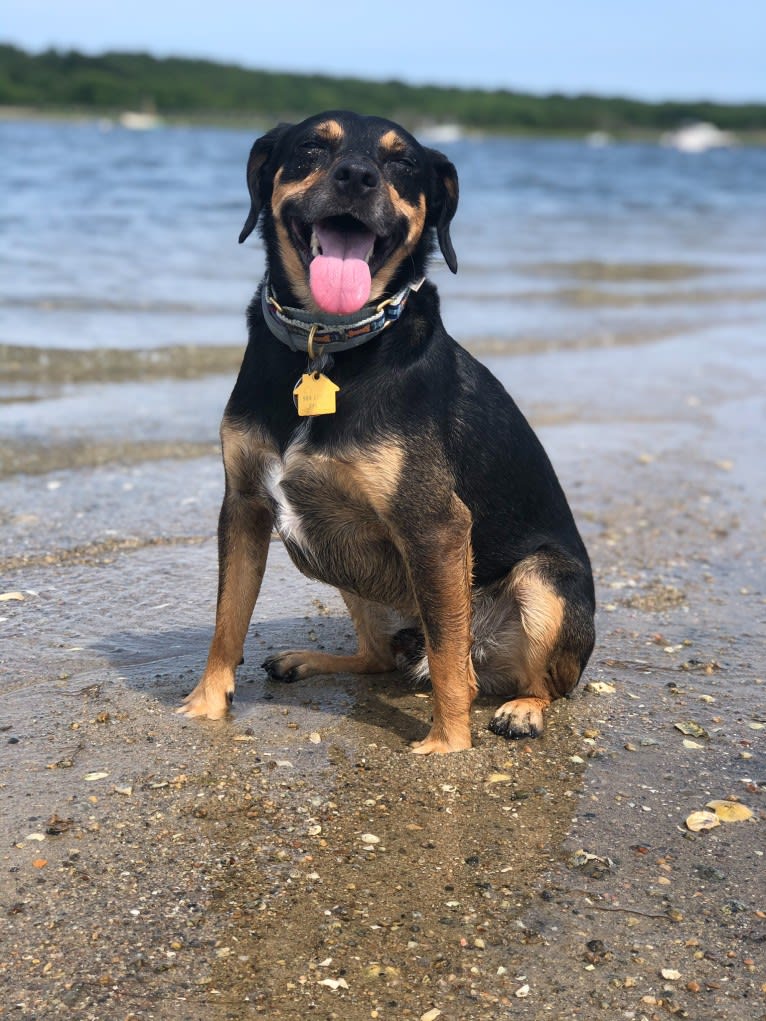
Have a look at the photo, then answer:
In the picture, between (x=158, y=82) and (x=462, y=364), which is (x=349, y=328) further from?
(x=158, y=82)

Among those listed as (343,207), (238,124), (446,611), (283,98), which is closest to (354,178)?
(343,207)

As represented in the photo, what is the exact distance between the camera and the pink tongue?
3.75 m

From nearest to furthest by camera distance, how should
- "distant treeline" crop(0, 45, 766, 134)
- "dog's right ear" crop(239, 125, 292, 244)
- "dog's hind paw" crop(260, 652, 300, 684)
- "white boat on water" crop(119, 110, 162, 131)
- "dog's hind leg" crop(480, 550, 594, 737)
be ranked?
"dog's right ear" crop(239, 125, 292, 244) < "dog's hind leg" crop(480, 550, 594, 737) < "dog's hind paw" crop(260, 652, 300, 684) < "white boat on water" crop(119, 110, 162, 131) < "distant treeline" crop(0, 45, 766, 134)

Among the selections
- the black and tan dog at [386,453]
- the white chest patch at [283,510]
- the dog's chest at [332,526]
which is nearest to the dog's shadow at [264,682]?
the black and tan dog at [386,453]

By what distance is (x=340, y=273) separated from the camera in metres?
3.78

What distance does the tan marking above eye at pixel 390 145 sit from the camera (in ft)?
13.0

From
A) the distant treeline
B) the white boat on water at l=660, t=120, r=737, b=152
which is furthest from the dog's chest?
the white boat on water at l=660, t=120, r=737, b=152

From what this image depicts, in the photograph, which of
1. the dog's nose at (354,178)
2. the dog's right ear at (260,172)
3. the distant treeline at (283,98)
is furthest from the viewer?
the distant treeline at (283,98)

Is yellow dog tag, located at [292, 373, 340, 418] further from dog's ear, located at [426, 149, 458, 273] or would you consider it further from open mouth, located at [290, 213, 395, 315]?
dog's ear, located at [426, 149, 458, 273]

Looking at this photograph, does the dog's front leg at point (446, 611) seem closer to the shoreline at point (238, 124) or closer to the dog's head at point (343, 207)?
the dog's head at point (343, 207)

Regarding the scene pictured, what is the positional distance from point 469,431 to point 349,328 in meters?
0.58

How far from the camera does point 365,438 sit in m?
3.72

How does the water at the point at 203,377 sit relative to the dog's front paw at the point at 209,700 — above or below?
below

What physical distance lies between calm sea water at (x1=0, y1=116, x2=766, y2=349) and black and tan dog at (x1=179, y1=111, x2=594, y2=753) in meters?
0.46
